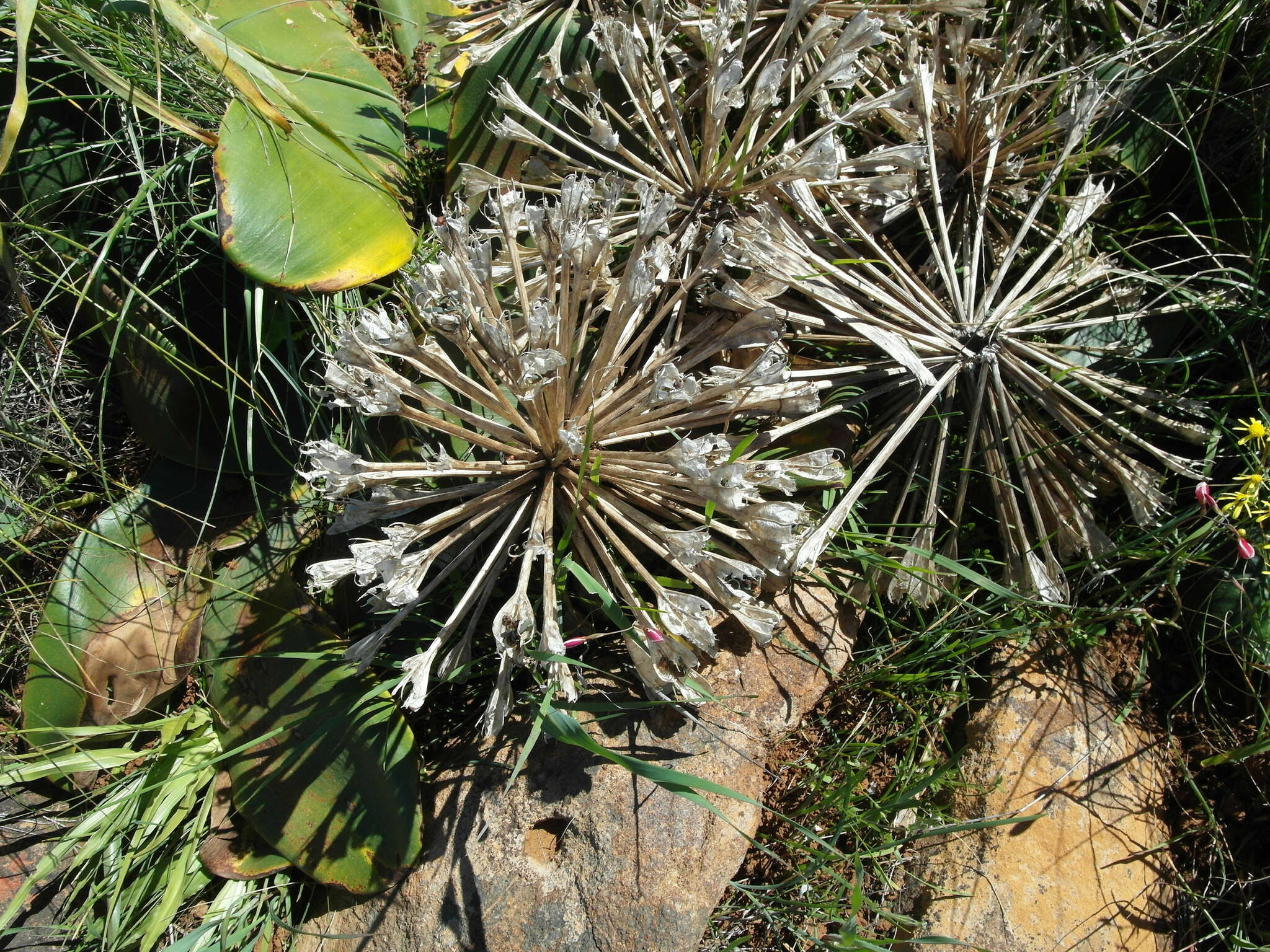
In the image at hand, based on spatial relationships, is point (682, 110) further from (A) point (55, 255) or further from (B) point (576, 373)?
(A) point (55, 255)

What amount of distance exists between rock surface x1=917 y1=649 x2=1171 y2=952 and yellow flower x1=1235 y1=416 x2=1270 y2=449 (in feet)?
2.40

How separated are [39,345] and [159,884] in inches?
58.7

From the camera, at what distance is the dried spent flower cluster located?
1977 mm

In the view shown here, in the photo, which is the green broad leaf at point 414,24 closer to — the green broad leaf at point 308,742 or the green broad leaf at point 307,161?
the green broad leaf at point 307,161

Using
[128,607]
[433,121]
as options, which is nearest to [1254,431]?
[433,121]

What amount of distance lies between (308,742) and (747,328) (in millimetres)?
1493

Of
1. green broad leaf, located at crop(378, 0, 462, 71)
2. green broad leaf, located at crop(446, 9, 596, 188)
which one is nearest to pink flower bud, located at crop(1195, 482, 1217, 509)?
green broad leaf, located at crop(446, 9, 596, 188)

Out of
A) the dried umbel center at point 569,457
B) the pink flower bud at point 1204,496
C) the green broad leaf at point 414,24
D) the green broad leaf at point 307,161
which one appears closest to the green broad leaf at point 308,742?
the dried umbel center at point 569,457

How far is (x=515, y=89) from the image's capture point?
2.40 m

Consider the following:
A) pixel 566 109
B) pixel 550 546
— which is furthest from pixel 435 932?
pixel 566 109

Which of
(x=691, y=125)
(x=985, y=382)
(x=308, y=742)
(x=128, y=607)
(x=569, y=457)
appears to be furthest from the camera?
(x=691, y=125)

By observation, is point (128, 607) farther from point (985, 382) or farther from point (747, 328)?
point (985, 382)

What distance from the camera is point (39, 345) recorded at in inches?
94.7

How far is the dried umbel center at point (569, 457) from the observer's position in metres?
1.92
